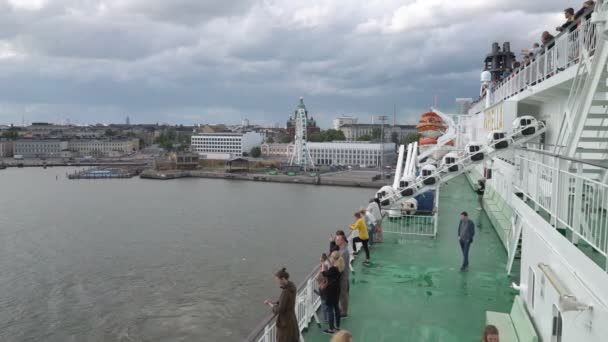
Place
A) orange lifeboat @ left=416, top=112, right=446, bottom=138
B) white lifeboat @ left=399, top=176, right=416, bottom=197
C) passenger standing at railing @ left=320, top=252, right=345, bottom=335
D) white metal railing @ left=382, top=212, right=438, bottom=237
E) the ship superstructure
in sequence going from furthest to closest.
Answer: orange lifeboat @ left=416, top=112, right=446, bottom=138, white lifeboat @ left=399, top=176, right=416, bottom=197, white metal railing @ left=382, top=212, right=438, bottom=237, passenger standing at railing @ left=320, top=252, right=345, bottom=335, the ship superstructure

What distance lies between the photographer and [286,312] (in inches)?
148

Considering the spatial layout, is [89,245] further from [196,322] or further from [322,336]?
[322,336]

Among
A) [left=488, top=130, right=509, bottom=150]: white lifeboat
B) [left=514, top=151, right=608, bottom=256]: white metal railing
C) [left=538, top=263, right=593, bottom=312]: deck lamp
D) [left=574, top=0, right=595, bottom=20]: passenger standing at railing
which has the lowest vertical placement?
[left=538, top=263, right=593, bottom=312]: deck lamp

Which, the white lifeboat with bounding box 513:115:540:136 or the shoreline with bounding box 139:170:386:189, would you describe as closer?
the white lifeboat with bounding box 513:115:540:136

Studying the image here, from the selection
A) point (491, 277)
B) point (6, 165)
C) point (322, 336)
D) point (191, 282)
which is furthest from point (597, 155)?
point (6, 165)

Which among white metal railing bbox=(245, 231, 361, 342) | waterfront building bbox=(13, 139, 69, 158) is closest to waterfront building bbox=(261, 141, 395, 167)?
waterfront building bbox=(13, 139, 69, 158)

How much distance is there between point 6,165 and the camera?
99.5 metres

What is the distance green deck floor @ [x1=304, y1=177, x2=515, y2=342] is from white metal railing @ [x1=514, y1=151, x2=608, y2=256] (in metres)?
1.52

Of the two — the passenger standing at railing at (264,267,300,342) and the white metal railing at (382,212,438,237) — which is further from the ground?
the passenger standing at railing at (264,267,300,342)

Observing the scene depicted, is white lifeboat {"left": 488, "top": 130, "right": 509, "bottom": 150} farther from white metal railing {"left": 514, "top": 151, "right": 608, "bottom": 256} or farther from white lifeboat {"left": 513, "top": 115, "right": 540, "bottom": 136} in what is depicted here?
white metal railing {"left": 514, "top": 151, "right": 608, "bottom": 256}

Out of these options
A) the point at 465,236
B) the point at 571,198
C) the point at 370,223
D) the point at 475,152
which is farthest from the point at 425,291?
the point at 475,152

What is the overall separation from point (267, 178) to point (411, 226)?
219 ft

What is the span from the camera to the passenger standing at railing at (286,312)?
12.2 feet

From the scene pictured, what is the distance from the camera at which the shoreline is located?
64.0 meters
